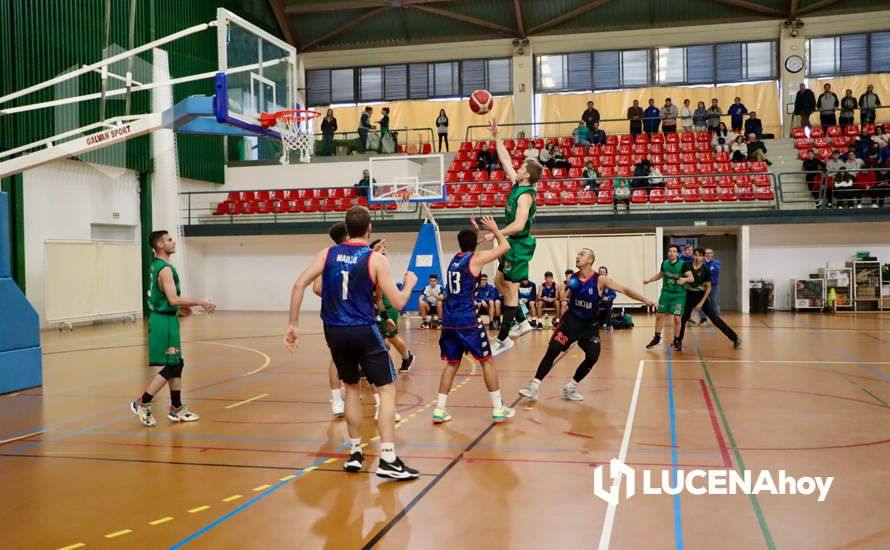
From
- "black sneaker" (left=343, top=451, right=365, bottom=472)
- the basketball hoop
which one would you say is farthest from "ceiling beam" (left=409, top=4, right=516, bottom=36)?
"black sneaker" (left=343, top=451, right=365, bottom=472)

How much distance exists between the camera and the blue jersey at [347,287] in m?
5.42

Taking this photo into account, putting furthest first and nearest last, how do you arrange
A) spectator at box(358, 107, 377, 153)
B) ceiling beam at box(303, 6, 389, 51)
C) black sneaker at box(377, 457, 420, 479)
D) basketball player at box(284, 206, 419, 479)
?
ceiling beam at box(303, 6, 389, 51)
spectator at box(358, 107, 377, 153)
basketball player at box(284, 206, 419, 479)
black sneaker at box(377, 457, 420, 479)

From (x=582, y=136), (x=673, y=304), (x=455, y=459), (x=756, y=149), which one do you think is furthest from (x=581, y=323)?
(x=582, y=136)

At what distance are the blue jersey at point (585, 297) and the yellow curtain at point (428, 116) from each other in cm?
2157

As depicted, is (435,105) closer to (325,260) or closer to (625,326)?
(625,326)

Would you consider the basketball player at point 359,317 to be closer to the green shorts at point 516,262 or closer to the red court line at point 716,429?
the red court line at point 716,429

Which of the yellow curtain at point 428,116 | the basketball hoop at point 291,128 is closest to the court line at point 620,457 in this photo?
the basketball hoop at point 291,128

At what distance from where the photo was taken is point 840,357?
11844 millimetres

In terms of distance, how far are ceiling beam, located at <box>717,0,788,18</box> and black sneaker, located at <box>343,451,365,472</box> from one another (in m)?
26.7

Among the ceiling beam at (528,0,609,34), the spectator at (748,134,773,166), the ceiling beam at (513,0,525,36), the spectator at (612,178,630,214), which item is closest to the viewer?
the spectator at (612,178,630,214)

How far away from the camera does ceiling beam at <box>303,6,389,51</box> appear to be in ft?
95.5

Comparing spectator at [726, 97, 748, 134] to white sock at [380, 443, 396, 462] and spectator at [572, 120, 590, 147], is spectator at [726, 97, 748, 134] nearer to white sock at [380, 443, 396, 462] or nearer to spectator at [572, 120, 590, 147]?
spectator at [572, 120, 590, 147]

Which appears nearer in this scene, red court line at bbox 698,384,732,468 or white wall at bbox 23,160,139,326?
red court line at bbox 698,384,732,468

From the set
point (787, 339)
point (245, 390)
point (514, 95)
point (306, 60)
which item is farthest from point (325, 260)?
point (306, 60)
